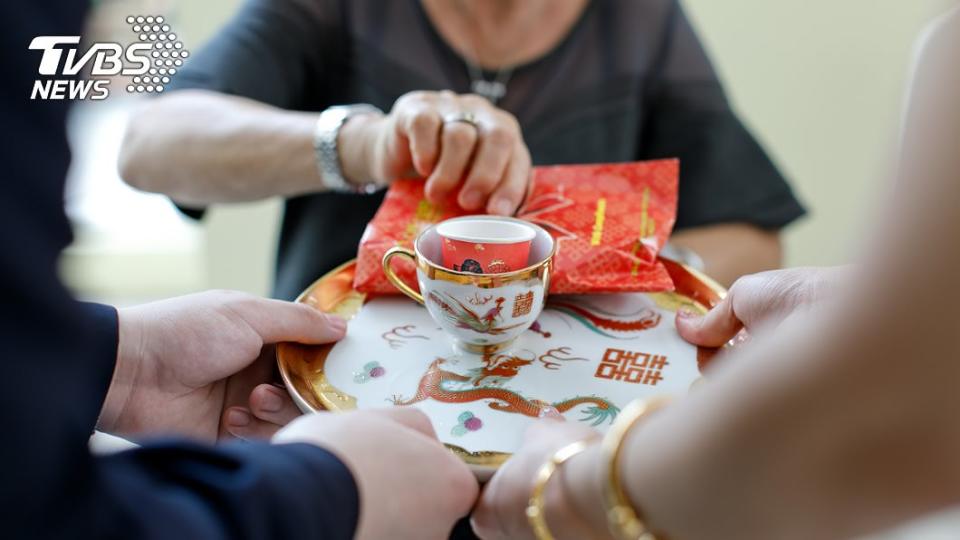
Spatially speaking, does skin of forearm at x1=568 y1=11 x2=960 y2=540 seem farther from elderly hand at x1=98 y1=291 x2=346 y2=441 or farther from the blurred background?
the blurred background

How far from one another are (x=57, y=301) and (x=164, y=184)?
2.27 feet

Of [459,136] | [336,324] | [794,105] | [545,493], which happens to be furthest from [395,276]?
[794,105]

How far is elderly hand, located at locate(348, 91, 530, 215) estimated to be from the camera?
0.83 meters

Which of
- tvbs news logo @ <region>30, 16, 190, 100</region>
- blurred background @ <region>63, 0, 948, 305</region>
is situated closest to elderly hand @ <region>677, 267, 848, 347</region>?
tvbs news logo @ <region>30, 16, 190, 100</region>

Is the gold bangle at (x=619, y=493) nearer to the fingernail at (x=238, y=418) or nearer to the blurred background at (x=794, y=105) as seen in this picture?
the fingernail at (x=238, y=418)

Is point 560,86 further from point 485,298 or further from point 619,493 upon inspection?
point 619,493

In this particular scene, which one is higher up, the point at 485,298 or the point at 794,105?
the point at 485,298

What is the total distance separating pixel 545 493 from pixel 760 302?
26cm

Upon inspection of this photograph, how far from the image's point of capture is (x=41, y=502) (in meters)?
0.39

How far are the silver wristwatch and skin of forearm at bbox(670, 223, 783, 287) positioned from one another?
1.47 feet

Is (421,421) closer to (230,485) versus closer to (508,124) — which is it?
(230,485)

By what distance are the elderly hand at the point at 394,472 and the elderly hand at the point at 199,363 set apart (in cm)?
14

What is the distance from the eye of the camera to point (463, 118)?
84cm

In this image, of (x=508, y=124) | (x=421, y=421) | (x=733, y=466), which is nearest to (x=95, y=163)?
(x=508, y=124)
